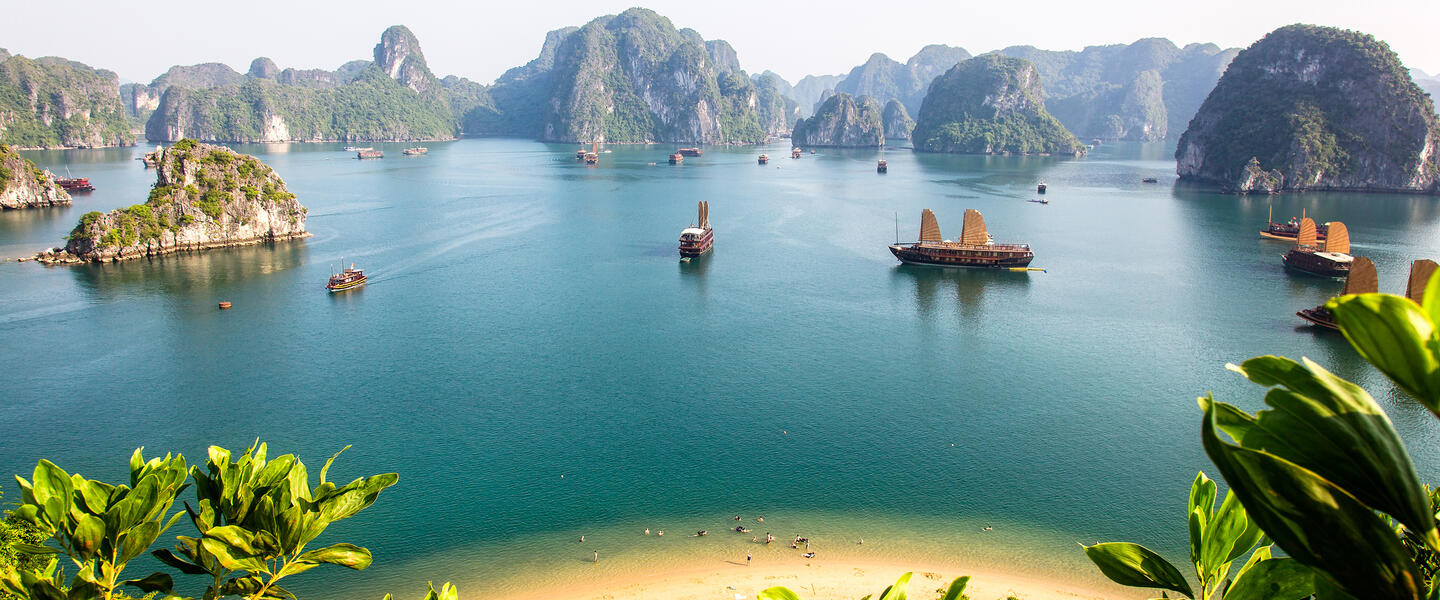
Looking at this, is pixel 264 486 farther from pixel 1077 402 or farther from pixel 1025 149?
pixel 1025 149


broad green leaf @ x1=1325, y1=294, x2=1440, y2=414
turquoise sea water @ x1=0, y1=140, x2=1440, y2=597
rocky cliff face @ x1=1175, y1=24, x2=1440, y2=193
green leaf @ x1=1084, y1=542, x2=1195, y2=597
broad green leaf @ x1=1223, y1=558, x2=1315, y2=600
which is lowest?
turquoise sea water @ x1=0, y1=140, x2=1440, y2=597

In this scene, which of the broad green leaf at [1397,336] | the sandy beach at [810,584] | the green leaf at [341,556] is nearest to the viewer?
the broad green leaf at [1397,336]

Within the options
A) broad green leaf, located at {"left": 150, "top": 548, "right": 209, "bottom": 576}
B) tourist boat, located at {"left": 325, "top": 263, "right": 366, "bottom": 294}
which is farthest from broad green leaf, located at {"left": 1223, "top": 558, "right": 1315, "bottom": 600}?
tourist boat, located at {"left": 325, "top": 263, "right": 366, "bottom": 294}

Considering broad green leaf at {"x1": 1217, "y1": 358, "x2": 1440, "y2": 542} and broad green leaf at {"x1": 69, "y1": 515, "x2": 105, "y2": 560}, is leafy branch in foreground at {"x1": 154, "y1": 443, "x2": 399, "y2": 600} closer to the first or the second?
broad green leaf at {"x1": 69, "y1": 515, "x2": 105, "y2": 560}

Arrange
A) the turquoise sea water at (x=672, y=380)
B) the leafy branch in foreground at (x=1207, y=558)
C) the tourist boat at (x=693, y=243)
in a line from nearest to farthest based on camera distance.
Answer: the leafy branch in foreground at (x=1207, y=558) < the turquoise sea water at (x=672, y=380) < the tourist boat at (x=693, y=243)

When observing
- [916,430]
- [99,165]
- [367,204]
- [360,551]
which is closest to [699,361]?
[916,430]

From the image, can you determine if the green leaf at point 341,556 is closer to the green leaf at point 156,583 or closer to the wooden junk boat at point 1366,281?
the green leaf at point 156,583

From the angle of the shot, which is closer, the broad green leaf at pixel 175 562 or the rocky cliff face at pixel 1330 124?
the broad green leaf at pixel 175 562

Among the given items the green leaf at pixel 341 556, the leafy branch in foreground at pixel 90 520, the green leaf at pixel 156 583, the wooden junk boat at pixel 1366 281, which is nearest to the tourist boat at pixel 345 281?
the green leaf at pixel 156 583
